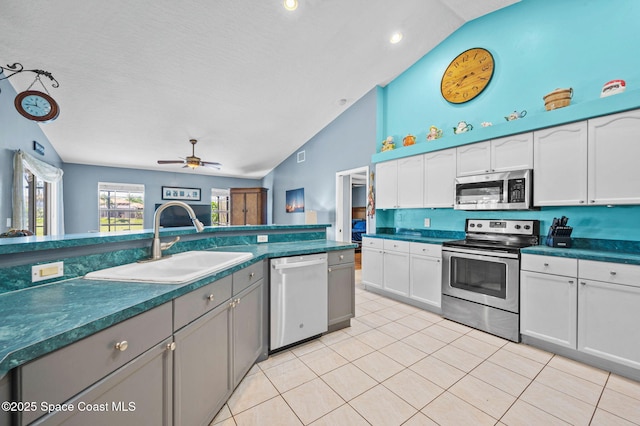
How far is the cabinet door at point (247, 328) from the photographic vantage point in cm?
168

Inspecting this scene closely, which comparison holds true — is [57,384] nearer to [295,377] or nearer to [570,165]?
[295,377]

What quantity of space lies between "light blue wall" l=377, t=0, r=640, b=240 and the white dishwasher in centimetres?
216

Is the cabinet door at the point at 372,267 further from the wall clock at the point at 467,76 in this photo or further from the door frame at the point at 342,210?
the wall clock at the point at 467,76

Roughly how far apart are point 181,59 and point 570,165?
4.26m

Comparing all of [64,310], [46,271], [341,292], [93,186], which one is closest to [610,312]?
[341,292]

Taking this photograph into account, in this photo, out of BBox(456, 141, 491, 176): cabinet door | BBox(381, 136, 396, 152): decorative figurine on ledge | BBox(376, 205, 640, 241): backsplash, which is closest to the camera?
BBox(376, 205, 640, 241): backsplash

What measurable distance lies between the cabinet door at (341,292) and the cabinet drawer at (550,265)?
163cm

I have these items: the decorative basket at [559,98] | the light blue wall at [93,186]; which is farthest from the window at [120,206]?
the decorative basket at [559,98]

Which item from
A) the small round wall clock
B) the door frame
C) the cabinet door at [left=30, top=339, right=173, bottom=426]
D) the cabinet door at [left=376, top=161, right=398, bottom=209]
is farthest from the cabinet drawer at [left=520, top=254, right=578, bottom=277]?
the small round wall clock

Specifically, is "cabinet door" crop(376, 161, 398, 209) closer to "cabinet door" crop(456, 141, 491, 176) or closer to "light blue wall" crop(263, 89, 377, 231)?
"light blue wall" crop(263, 89, 377, 231)

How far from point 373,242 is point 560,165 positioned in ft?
7.33

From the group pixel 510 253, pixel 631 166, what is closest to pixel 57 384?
pixel 510 253

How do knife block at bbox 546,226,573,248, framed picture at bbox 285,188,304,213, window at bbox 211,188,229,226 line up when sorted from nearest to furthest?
knife block at bbox 546,226,573,248, framed picture at bbox 285,188,304,213, window at bbox 211,188,229,226

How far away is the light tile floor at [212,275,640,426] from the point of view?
1536 mm
